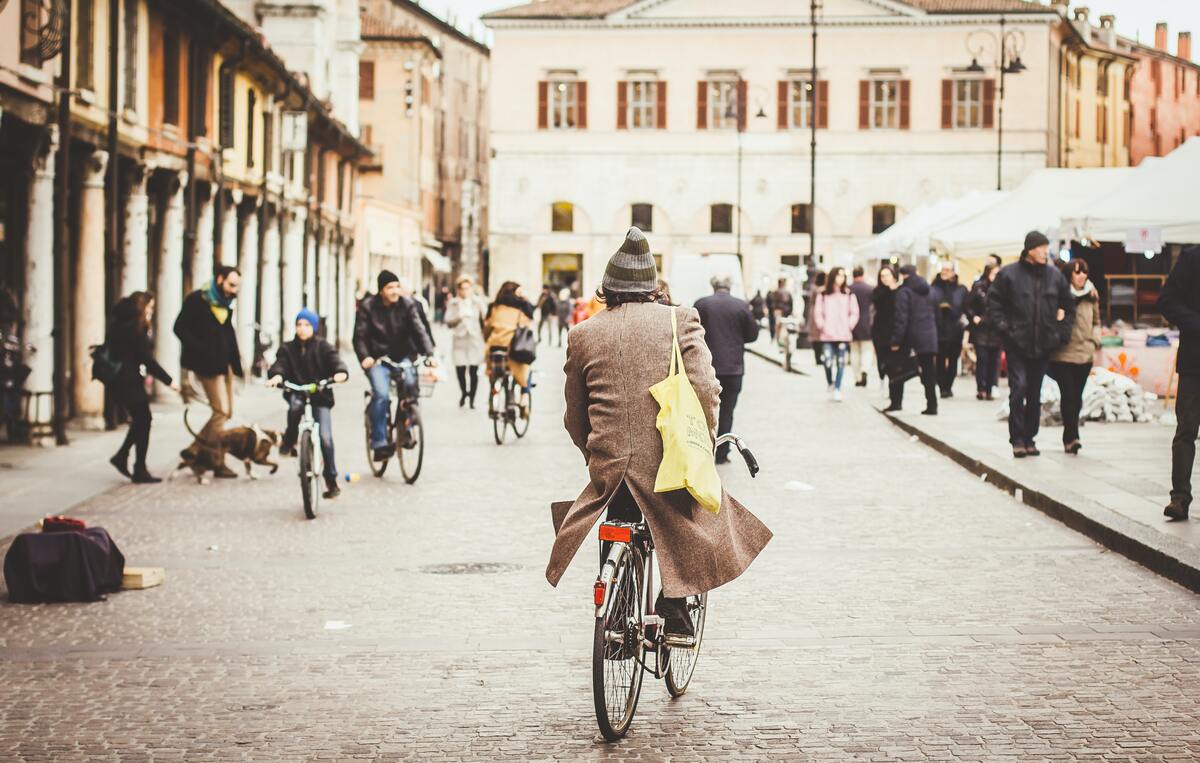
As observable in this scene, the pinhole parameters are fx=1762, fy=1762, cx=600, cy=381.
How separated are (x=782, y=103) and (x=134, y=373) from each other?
5757 centimetres

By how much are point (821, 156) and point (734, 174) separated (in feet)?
11.6

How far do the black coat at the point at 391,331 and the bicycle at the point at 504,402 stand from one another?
2.99 m

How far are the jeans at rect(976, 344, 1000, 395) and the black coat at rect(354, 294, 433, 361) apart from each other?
11.0m

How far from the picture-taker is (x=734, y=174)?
71000 mm

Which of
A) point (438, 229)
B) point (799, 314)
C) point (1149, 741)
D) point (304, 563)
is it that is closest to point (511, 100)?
point (438, 229)

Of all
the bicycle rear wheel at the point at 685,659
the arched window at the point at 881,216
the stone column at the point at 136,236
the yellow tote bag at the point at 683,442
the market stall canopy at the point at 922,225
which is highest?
the arched window at the point at 881,216

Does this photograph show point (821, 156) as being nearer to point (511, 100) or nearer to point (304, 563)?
point (511, 100)

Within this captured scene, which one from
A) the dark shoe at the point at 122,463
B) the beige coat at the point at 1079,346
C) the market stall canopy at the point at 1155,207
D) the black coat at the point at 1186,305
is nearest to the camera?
the black coat at the point at 1186,305

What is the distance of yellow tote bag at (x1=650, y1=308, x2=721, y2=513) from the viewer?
5930 millimetres

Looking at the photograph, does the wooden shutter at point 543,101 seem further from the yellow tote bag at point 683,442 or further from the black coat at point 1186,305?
the yellow tote bag at point 683,442

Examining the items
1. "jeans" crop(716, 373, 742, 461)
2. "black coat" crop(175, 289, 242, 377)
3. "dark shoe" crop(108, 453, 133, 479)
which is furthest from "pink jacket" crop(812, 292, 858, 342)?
"dark shoe" crop(108, 453, 133, 479)

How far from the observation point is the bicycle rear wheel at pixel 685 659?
21.5 ft

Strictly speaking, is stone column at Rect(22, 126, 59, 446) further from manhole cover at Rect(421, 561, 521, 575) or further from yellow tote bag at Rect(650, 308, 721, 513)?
yellow tote bag at Rect(650, 308, 721, 513)

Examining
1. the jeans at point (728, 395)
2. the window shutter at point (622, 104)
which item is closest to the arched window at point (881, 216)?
the window shutter at point (622, 104)
